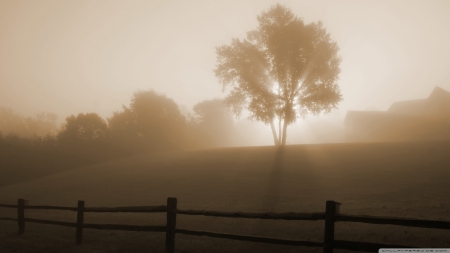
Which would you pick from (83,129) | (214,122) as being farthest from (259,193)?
(214,122)

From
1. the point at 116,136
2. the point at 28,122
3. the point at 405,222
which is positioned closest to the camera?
the point at 405,222

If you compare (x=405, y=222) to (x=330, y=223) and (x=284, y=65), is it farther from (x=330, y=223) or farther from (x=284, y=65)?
(x=284, y=65)

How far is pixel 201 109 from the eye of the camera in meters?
111

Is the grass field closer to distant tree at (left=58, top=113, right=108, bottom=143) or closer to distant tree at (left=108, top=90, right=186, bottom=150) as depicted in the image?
distant tree at (left=58, top=113, right=108, bottom=143)

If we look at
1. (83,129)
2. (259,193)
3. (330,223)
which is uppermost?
(83,129)

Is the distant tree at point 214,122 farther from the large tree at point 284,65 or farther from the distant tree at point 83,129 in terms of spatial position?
the large tree at point 284,65

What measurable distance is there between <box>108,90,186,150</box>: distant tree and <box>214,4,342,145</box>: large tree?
4808 centimetres

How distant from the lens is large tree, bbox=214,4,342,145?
116 ft

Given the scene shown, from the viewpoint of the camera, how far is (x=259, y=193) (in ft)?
79.1

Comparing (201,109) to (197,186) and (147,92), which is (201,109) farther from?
(197,186)

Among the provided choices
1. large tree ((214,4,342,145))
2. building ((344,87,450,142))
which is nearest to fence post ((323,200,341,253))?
large tree ((214,4,342,145))

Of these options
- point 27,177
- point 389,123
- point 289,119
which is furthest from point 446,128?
point 27,177

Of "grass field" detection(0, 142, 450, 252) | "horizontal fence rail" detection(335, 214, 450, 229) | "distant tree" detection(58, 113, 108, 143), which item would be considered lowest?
"grass field" detection(0, 142, 450, 252)

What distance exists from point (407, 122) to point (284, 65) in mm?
36311
